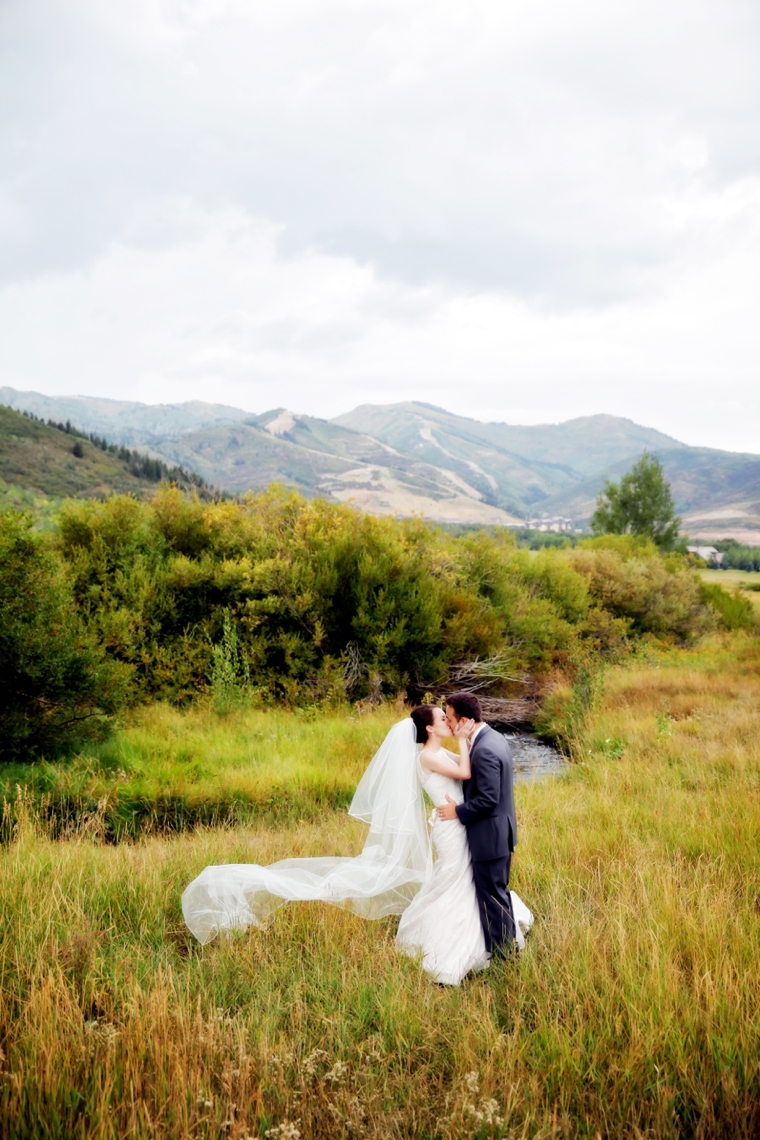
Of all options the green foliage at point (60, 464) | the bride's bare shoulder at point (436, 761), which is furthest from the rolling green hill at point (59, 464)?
the bride's bare shoulder at point (436, 761)

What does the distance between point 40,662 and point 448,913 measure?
6.05 metres

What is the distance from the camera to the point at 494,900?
158 inches

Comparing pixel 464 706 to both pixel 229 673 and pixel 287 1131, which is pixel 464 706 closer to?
pixel 287 1131

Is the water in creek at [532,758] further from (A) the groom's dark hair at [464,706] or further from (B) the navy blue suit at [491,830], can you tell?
(A) the groom's dark hair at [464,706]

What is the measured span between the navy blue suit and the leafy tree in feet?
170

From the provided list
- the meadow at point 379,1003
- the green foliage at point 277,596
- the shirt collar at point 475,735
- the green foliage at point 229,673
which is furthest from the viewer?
the green foliage at point 277,596

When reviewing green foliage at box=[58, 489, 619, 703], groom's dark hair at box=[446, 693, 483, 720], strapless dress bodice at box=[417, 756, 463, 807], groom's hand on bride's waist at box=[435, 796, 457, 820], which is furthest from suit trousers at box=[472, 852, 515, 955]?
A: green foliage at box=[58, 489, 619, 703]

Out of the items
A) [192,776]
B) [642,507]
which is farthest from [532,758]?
[642,507]

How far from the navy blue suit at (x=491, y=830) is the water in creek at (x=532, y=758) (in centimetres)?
522

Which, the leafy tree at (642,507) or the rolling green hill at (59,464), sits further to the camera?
the rolling green hill at (59,464)

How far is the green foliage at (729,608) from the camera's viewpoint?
27.7 m

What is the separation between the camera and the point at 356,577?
1400 centimetres

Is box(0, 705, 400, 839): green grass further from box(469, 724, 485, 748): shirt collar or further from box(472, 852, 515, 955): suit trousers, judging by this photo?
box(469, 724, 485, 748): shirt collar

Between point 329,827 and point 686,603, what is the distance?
76.2ft
